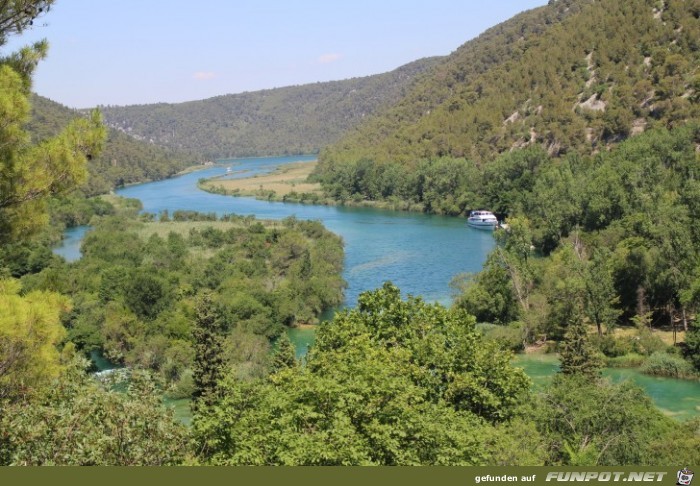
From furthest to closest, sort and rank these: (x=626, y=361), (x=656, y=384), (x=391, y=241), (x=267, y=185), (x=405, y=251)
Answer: (x=267, y=185) < (x=391, y=241) < (x=405, y=251) < (x=626, y=361) < (x=656, y=384)

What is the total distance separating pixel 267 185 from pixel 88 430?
143 m

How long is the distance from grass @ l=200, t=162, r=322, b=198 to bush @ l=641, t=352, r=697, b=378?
95928 mm

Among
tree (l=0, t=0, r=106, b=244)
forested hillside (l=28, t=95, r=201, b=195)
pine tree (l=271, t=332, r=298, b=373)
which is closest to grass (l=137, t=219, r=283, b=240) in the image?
pine tree (l=271, t=332, r=298, b=373)

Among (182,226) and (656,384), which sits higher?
(182,226)

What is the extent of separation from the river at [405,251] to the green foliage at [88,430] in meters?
25.8

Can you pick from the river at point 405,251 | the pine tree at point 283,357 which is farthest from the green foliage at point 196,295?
the river at point 405,251

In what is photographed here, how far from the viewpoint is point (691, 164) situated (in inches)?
2596

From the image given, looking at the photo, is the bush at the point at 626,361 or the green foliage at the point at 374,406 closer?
the green foliage at the point at 374,406

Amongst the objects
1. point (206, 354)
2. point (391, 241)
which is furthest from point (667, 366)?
point (391, 241)

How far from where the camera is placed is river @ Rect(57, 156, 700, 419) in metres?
34.8

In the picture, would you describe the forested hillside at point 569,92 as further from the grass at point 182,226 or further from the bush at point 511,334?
the bush at point 511,334

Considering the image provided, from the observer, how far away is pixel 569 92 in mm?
110812

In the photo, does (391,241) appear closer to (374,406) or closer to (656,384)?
(656,384)

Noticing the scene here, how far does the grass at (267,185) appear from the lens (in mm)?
136625
